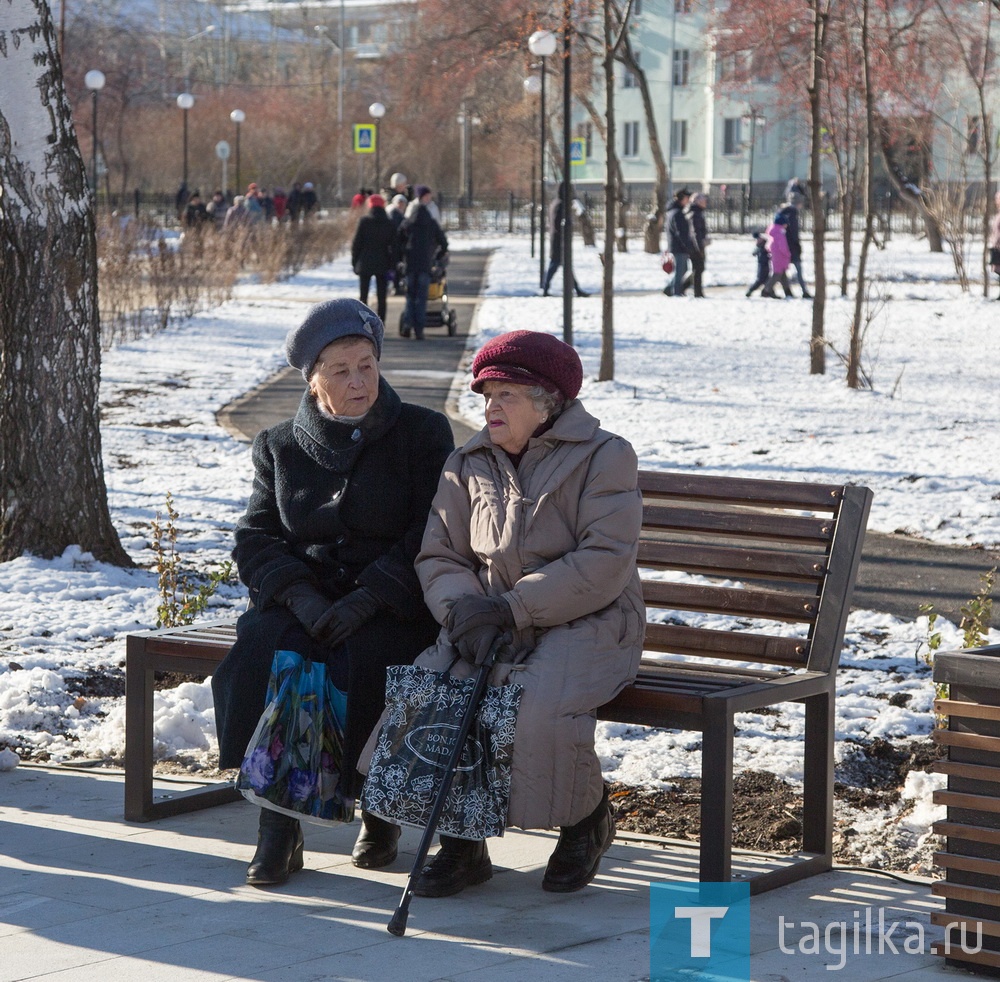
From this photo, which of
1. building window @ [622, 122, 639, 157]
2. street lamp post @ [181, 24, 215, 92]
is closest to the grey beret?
building window @ [622, 122, 639, 157]

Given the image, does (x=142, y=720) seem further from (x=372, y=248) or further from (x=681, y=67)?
(x=681, y=67)

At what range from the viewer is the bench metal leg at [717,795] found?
3.63 meters

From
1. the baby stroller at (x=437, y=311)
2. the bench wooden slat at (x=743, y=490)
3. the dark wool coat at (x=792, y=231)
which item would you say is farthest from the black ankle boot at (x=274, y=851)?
the dark wool coat at (x=792, y=231)

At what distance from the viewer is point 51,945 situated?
3363 mm

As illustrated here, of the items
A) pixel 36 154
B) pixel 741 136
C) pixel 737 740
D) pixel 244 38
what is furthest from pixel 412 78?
pixel 244 38

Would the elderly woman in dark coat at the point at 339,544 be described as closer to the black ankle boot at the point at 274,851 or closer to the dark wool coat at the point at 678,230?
the black ankle boot at the point at 274,851

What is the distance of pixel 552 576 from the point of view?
12.1 feet

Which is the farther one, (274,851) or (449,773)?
(274,851)

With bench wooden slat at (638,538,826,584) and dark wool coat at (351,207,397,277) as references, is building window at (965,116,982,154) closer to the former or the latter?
dark wool coat at (351,207,397,277)

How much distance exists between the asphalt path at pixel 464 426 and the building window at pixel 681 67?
38.2 m

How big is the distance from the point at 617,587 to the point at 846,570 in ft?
2.52

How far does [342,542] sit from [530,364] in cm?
69

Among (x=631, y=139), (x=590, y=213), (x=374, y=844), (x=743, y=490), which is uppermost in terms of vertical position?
(x=631, y=139)

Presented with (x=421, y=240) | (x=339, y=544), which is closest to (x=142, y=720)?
(x=339, y=544)
